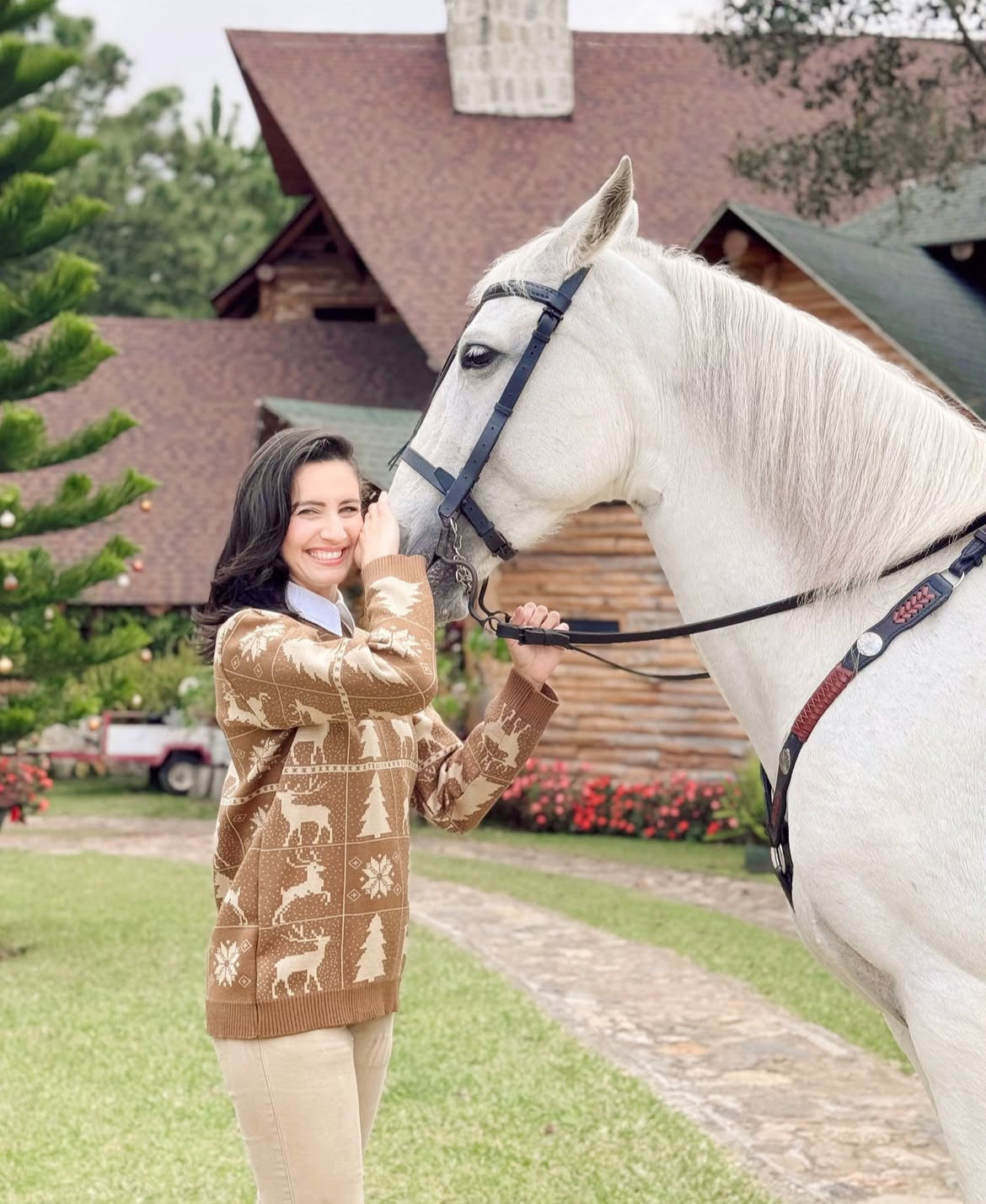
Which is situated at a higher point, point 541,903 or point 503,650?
point 503,650

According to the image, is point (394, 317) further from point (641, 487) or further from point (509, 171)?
point (641, 487)

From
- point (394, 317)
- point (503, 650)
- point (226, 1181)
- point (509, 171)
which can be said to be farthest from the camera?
point (394, 317)

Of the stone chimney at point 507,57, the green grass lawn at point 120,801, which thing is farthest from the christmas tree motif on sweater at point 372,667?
the stone chimney at point 507,57

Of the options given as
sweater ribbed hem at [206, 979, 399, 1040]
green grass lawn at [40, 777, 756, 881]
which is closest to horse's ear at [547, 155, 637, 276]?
sweater ribbed hem at [206, 979, 399, 1040]

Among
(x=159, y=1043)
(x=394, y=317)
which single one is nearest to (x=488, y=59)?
(x=394, y=317)

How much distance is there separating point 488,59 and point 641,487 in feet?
64.0

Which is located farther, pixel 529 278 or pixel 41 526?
pixel 41 526

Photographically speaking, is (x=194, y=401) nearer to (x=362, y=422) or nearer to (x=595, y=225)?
(x=362, y=422)

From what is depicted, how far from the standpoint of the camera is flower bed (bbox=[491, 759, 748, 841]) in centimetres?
1318

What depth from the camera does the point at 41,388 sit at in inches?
329

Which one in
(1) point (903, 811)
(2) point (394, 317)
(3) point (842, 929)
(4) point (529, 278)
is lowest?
(3) point (842, 929)

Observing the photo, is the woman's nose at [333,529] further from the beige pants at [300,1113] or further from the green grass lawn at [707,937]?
the green grass lawn at [707,937]

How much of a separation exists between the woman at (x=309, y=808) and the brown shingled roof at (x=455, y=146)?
562 inches

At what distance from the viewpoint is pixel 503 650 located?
552 inches
